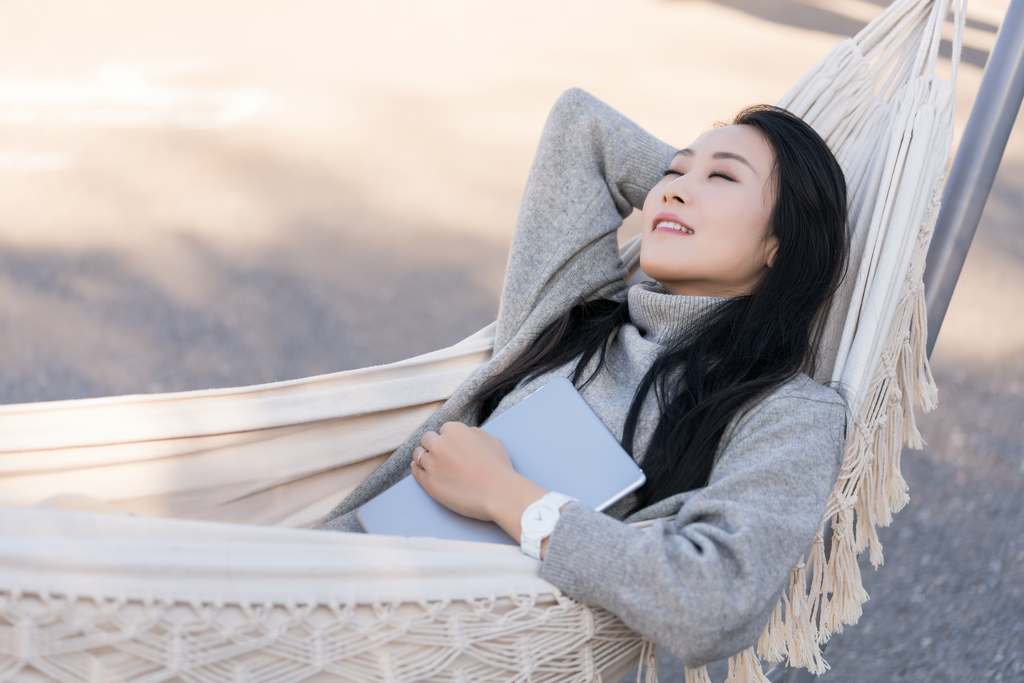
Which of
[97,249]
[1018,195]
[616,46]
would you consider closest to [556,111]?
[97,249]

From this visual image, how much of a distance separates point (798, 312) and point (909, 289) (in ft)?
0.60

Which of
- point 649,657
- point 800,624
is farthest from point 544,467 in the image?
point 800,624

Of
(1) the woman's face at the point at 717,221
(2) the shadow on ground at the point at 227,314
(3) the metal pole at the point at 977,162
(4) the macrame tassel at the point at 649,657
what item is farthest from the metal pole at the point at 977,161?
(2) the shadow on ground at the point at 227,314

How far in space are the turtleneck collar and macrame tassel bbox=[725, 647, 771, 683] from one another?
18.1 inches

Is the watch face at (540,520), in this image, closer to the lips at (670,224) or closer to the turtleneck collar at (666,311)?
the turtleneck collar at (666,311)

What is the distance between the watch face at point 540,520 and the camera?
976 millimetres

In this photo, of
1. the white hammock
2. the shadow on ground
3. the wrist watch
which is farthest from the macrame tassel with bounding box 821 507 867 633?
the shadow on ground

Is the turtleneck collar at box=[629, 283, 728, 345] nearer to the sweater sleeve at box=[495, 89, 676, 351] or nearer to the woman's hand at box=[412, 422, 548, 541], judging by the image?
the sweater sleeve at box=[495, 89, 676, 351]

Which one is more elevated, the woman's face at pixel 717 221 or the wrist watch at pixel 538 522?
the woman's face at pixel 717 221

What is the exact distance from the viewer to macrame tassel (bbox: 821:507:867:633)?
3.95ft

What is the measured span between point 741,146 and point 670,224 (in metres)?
0.17

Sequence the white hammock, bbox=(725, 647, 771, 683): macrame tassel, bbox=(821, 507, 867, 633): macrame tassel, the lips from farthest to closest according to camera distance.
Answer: the lips, bbox=(821, 507, 867, 633): macrame tassel, bbox=(725, 647, 771, 683): macrame tassel, the white hammock

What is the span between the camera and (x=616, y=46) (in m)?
5.64

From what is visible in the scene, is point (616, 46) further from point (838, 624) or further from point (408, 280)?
point (838, 624)
